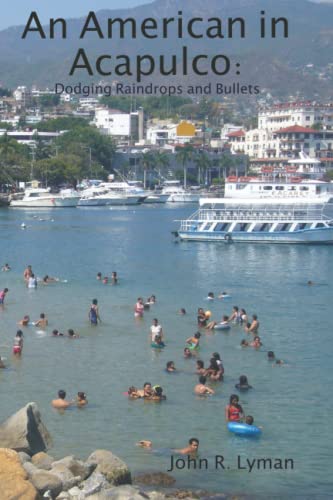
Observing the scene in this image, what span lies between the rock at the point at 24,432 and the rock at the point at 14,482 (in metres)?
2.70

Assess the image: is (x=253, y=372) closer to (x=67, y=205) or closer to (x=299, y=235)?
(x=299, y=235)

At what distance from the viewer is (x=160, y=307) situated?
131 ft

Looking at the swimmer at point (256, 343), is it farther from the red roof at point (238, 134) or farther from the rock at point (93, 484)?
the red roof at point (238, 134)

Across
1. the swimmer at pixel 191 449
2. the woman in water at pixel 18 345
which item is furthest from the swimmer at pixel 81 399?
the woman in water at pixel 18 345

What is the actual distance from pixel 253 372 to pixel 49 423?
23.2ft

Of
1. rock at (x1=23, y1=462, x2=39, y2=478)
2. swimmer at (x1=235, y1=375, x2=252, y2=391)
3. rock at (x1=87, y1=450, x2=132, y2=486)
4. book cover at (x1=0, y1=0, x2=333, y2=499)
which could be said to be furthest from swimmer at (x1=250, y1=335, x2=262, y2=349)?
rock at (x1=23, y1=462, x2=39, y2=478)

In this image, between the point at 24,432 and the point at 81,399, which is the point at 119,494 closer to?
the point at 24,432

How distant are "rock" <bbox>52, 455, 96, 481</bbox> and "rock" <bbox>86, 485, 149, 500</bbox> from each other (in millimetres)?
1013

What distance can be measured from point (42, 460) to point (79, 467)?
108 centimetres

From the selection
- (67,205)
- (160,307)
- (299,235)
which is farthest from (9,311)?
(67,205)

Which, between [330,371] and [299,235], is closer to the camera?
[330,371]

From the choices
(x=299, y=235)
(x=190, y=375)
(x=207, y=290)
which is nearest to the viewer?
(x=190, y=375)

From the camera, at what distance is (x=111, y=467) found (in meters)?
19.3

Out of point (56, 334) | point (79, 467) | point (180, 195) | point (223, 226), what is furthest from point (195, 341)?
point (180, 195)
